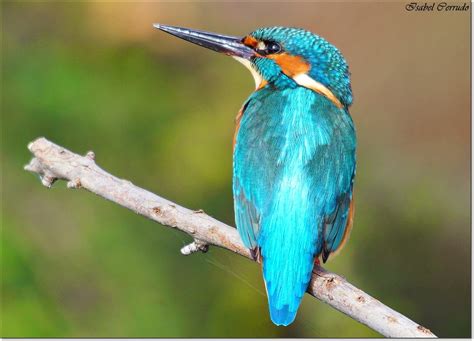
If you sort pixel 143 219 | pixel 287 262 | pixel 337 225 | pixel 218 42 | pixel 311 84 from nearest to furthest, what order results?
pixel 287 262 → pixel 337 225 → pixel 311 84 → pixel 218 42 → pixel 143 219

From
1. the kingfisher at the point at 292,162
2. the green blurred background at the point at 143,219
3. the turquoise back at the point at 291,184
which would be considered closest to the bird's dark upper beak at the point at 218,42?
the kingfisher at the point at 292,162

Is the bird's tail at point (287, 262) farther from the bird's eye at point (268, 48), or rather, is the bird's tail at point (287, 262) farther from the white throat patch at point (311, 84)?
the bird's eye at point (268, 48)

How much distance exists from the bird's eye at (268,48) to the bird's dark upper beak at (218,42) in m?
0.03

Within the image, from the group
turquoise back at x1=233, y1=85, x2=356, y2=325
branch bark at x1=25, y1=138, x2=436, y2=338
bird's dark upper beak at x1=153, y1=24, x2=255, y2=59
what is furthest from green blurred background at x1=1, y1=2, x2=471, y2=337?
turquoise back at x1=233, y1=85, x2=356, y2=325

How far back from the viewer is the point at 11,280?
2816 millimetres

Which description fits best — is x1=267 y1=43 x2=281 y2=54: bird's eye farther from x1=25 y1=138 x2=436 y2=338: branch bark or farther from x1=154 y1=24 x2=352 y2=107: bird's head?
x1=25 y1=138 x2=436 y2=338: branch bark

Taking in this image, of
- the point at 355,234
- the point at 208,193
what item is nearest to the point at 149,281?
the point at 208,193

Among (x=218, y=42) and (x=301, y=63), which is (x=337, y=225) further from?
(x=218, y=42)

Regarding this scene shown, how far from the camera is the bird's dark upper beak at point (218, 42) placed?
2.65m

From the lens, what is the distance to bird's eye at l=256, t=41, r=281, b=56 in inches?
102

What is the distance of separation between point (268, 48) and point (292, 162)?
1.66 ft

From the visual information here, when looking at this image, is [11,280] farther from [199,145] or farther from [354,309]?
[354,309]

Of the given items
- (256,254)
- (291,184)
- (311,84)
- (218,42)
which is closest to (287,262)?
(256,254)

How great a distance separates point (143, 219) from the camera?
10.1ft
